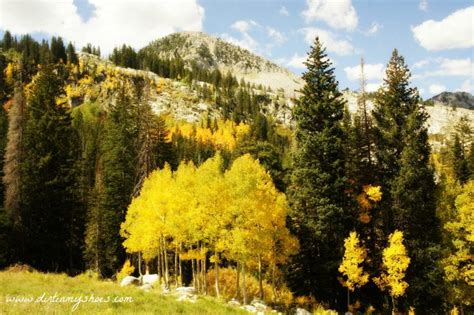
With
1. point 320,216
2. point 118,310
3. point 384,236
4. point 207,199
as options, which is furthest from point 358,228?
point 118,310

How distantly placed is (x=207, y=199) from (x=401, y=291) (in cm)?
1705

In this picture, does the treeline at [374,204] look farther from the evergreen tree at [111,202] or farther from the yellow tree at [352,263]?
the evergreen tree at [111,202]

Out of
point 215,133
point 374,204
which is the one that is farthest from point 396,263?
point 215,133

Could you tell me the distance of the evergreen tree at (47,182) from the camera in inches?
1616

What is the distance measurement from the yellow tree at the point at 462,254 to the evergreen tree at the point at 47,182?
38963mm

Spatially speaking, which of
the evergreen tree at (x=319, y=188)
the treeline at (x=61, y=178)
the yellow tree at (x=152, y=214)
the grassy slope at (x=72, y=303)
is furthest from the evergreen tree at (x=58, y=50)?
the grassy slope at (x=72, y=303)

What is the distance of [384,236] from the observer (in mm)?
35188

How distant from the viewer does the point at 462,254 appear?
33.8 m

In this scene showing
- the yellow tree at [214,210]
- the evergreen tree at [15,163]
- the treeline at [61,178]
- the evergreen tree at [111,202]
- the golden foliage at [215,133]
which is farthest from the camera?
the golden foliage at [215,133]

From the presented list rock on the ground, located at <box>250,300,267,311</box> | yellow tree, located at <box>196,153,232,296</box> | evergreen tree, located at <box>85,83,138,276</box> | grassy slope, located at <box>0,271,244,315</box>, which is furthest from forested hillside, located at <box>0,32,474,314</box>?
grassy slope, located at <box>0,271,244,315</box>

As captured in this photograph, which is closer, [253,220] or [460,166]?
[253,220]

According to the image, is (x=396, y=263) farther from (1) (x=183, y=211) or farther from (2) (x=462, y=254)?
(1) (x=183, y=211)

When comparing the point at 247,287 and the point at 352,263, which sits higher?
the point at 352,263

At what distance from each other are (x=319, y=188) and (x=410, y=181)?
7724 mm
